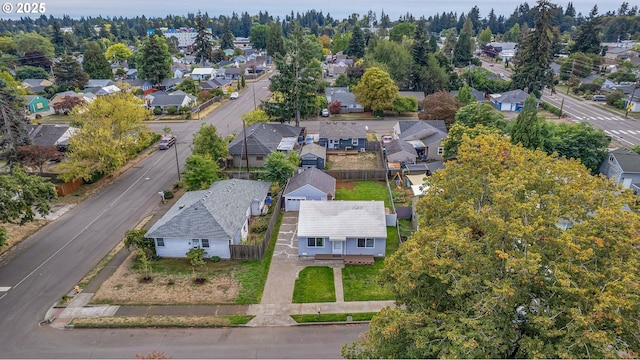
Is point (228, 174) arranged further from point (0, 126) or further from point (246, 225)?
point (0, 126)

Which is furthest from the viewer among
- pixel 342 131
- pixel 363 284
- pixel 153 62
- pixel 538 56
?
pixel 153 62

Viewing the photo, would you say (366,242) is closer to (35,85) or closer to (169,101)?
(169,101)

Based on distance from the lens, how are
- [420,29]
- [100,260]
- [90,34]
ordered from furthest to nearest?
1. [90,34]
2. [420,29]
3. [100,260]

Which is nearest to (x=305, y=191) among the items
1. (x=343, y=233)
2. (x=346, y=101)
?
(x=343, y=233)

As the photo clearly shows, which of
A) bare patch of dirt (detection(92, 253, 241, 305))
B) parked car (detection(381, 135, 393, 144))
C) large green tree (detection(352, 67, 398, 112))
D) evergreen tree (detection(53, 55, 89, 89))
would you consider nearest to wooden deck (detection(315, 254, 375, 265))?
bare patch of dirt (detection(92, 253, 241, 305))

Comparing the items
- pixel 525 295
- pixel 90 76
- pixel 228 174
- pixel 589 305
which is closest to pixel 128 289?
pixel 228 174

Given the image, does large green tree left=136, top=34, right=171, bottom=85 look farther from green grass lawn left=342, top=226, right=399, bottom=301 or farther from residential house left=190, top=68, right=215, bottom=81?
green grass lawn left=342, top=226, right=399, bottom=301

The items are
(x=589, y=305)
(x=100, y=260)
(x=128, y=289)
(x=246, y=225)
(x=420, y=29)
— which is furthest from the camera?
(x=420, y=29)
